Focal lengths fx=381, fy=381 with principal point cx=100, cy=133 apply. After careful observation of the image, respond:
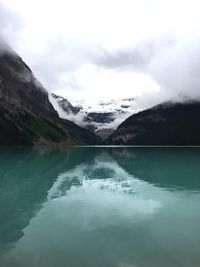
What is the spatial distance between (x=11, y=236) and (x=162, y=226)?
1159cm

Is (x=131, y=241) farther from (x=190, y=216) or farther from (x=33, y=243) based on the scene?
(x=190, y=216)

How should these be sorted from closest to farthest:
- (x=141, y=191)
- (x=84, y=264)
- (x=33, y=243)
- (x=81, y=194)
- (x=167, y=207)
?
(x=84, y=264) → (x=33, y=243) → (x=167, y=207) → (x=81, y=194) → (x=141, y=191)

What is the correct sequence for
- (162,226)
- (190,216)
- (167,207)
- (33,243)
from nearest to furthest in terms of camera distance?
(33,243) < (162,226) < (190,216) < (167,207)

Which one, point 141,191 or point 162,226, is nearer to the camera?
point 162,226

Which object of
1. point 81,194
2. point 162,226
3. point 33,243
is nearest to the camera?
point 33,243

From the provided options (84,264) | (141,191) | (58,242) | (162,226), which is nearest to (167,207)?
(162,226)

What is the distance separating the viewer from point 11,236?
2592 centimetres

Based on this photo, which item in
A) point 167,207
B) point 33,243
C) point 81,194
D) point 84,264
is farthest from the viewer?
point 81,194

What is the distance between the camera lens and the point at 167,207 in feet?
128

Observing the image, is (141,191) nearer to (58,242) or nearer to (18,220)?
(18,220)

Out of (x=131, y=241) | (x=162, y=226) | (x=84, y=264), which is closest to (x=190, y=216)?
(x=162, y=226)

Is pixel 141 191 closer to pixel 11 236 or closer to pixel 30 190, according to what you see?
pixel 30 190

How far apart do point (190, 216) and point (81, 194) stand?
1765cm

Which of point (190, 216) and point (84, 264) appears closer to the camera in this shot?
point (84, 264)
